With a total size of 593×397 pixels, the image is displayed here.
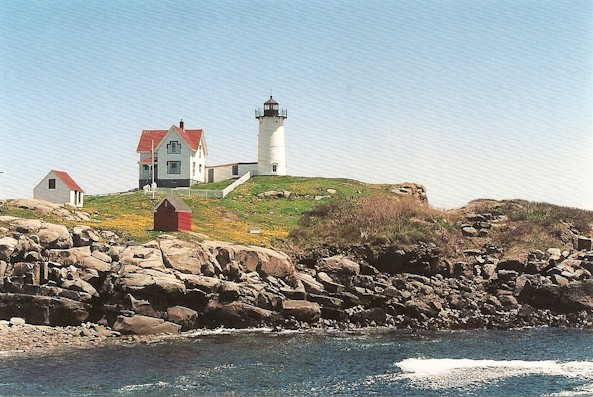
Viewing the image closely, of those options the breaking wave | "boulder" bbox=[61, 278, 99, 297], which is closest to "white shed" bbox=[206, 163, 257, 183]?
Answer: "boulder" bbox=[61, 278, 99, 297]

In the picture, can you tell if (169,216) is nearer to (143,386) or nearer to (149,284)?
(149,284)

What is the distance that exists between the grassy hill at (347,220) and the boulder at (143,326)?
33.8 ft

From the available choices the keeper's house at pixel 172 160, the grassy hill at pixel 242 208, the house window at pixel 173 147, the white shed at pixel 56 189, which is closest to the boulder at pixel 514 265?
the grassy hill at pixel 242 208

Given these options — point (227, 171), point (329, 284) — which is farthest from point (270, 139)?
point (329, 284)

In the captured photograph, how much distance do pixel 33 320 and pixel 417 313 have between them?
2384cm

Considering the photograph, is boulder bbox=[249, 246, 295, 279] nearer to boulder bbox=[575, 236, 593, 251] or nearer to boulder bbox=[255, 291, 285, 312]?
boulder bbox=[255, 291, 285, 312]

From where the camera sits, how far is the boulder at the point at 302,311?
4656cm

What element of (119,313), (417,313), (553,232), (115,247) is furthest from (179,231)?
(553,232)

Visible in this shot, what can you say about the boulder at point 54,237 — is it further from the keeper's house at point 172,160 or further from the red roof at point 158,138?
the red roof at point 158,138

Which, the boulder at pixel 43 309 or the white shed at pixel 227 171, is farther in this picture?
the white shed at pixel 227 171

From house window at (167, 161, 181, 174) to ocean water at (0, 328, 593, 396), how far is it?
155 ft

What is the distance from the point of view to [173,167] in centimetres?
8869

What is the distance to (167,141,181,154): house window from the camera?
88.0 m

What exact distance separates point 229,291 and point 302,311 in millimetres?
Result: 4806
